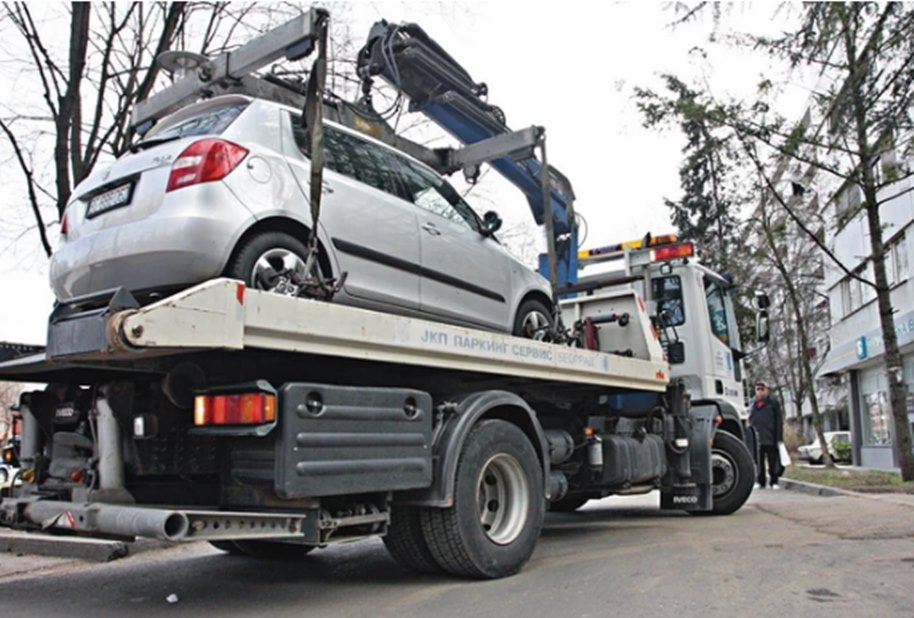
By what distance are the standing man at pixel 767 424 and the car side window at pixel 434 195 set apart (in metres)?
8.77

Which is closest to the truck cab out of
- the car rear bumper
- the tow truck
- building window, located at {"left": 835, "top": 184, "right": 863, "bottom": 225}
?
the tow truck

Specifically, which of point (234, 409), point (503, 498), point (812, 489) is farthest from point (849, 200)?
point (234, 409)

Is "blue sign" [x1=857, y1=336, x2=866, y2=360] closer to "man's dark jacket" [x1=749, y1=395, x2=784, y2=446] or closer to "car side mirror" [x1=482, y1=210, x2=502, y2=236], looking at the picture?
"man's dark jacket" [x1=749, y1=395, x2=784, y2=446]

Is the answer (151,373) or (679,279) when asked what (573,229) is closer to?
(679,279)

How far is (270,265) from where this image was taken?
468 centimetres

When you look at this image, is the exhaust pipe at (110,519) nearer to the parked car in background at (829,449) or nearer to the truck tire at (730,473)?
the truck tire at (730,473)

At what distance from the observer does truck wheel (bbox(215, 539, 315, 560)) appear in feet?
20.8

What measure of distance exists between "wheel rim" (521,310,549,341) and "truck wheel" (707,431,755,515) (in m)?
3.13

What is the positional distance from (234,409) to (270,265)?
3.12ft

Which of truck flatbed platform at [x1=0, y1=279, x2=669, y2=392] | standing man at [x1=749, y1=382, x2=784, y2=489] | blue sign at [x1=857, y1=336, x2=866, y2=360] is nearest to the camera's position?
truck flatbed platform at [x1=0, y1=279, x2=669, y2=392]

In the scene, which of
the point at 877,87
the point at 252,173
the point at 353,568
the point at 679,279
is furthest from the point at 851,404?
the point at 252,173

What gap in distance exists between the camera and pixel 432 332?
490cm

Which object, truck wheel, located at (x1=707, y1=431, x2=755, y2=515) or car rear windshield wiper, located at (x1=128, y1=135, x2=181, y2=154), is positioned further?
truck wheel, located at (x1=707, y1=431, x2=755, y2=515)

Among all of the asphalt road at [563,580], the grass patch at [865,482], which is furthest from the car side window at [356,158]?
the grass patch at [865,482]
